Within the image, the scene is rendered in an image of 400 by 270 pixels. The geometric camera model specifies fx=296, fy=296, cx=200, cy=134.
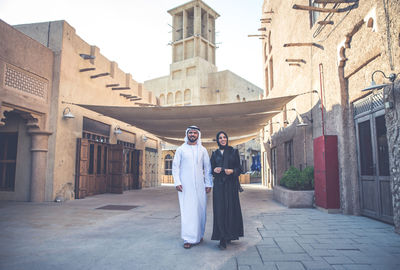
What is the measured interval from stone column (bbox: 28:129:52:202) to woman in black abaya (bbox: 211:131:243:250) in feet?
19.8

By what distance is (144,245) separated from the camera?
3.57m

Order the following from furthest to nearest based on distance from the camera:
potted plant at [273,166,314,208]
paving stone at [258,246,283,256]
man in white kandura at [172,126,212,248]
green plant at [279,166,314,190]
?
green plant at [279,166,314,190]
potted plant at [273,166,314,208]
man in white kandura at [172,126,212,248]
paving stone at [258,246,283,256]

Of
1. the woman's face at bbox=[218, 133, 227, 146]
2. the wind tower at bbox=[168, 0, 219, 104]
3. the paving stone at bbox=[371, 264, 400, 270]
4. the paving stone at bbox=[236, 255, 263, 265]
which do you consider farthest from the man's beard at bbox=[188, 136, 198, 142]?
the wind tower at bbox=[168, 0, 219, 104]

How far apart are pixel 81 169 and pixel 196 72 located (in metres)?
19.0

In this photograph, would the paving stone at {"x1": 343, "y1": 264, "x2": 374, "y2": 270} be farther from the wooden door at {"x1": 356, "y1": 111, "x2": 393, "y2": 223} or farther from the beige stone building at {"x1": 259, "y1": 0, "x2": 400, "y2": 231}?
the wooden door at {"x1": 356, "y1": 111, "x2": 393, "y2": 223}

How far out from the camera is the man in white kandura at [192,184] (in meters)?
3.61

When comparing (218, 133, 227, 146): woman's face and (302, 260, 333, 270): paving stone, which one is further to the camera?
(218, 133, 227, 146): woman's face

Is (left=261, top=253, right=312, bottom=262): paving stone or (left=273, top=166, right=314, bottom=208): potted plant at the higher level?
(left=273, top=166, right=314, bottom=208): potted plant

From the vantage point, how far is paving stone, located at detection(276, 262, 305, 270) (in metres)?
2.70

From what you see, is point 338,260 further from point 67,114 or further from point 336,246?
point 67,114

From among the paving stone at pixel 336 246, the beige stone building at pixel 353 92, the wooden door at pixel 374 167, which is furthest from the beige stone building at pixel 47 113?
the wooden door at pixel 374 167

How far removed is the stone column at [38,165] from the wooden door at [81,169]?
1.10m

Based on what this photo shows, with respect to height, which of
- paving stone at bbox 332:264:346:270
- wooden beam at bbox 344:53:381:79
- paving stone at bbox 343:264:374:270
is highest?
wooden beam at bbox 344:53:381:79

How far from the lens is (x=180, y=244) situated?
3.63m
